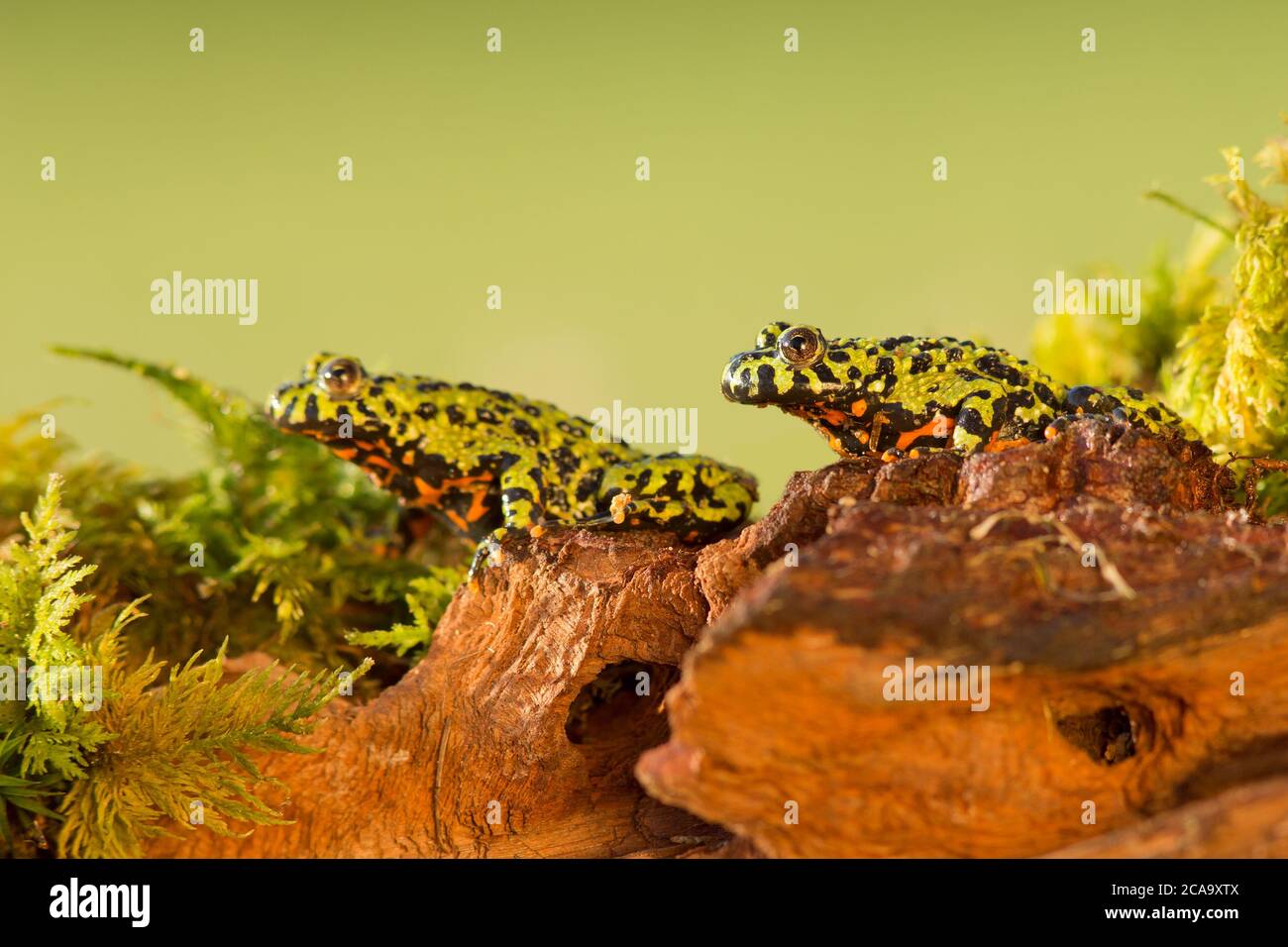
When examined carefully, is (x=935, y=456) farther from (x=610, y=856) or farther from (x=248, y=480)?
(x=248, y=480)

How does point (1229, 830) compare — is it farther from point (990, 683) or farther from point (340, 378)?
point (340, 378)

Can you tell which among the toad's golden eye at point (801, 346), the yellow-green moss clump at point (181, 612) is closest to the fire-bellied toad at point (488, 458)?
the yellow-green moss clump at point (181, 612)

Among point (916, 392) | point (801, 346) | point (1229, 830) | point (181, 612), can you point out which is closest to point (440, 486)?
point (181, 612)

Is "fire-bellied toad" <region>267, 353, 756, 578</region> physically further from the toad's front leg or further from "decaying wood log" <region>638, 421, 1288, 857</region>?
"decaying wood log" <region>638, 421, 1288, 857</region>

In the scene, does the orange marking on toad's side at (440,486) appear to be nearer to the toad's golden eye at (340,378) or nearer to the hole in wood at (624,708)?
the toad's golden eye at (340,378)
